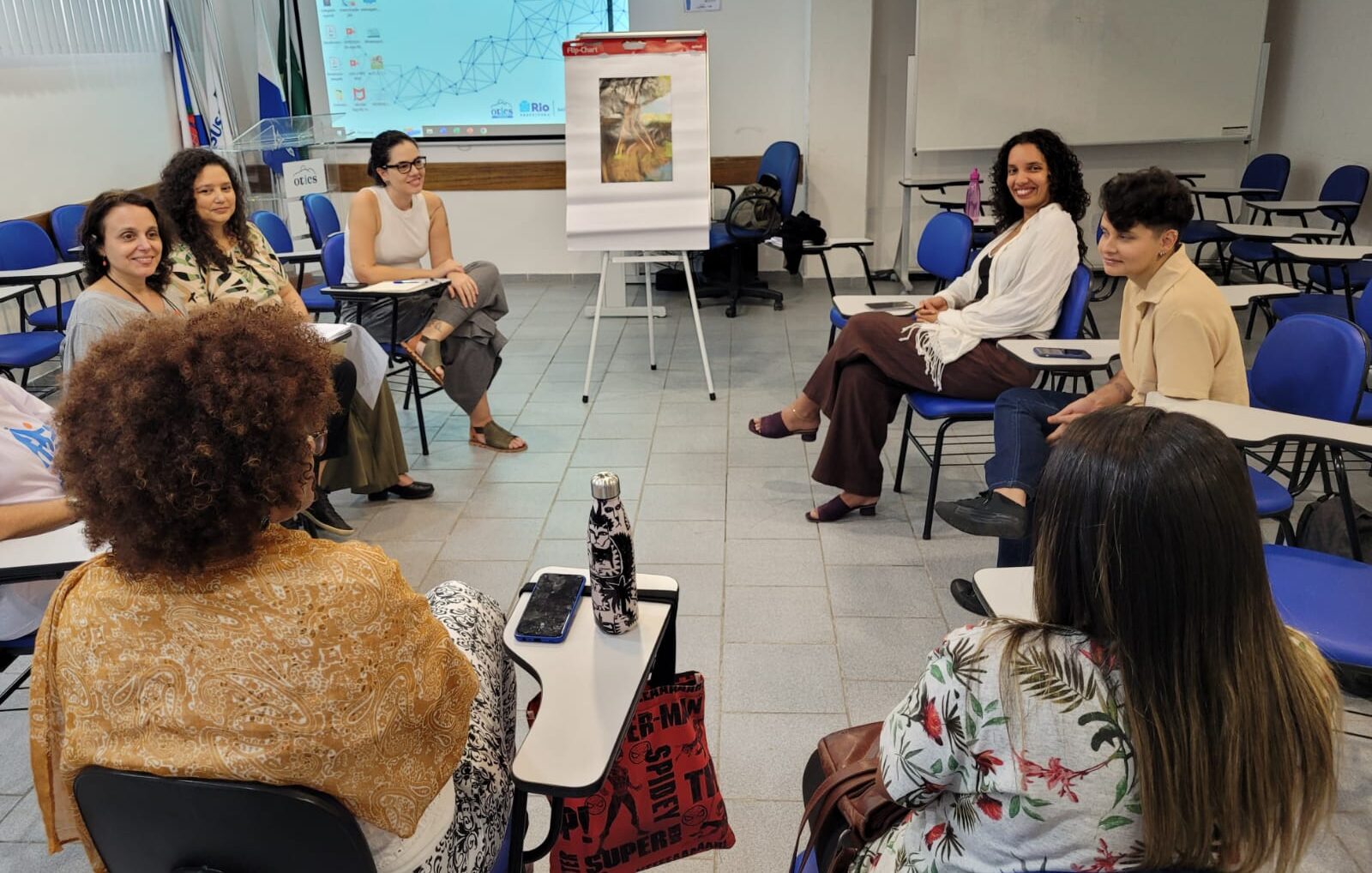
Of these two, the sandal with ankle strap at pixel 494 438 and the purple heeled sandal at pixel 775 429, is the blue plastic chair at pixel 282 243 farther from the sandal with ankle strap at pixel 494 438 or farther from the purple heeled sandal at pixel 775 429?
the purple heeled sandal at pixel 775 429

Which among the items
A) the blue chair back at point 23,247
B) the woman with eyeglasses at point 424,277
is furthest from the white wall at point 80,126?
the woman with eyeglasses at point 424,277

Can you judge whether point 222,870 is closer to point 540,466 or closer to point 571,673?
point 571,673

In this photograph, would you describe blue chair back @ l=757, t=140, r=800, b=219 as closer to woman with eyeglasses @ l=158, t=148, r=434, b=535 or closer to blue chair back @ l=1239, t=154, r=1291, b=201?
blue chair back @ l=1239, t=154, r=1291, b=201

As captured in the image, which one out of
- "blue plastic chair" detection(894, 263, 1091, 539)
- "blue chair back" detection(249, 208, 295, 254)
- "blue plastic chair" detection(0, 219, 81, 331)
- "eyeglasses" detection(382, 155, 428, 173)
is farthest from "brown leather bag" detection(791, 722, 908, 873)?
"blue chair back" detection(249, 208, 295, 254)

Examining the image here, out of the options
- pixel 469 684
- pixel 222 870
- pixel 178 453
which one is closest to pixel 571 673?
pixel 469 684

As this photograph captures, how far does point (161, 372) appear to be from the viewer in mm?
1031

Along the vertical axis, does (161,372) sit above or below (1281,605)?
above

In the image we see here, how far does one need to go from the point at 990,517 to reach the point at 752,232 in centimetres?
388

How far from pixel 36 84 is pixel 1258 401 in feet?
18.9

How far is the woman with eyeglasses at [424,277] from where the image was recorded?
3.83m

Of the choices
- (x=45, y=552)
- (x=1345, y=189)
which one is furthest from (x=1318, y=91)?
(x=45, y=552)

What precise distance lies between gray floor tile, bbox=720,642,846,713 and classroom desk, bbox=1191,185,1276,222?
490cm

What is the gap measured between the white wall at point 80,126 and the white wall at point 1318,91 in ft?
24.1

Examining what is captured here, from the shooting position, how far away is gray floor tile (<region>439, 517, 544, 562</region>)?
3137 mm
